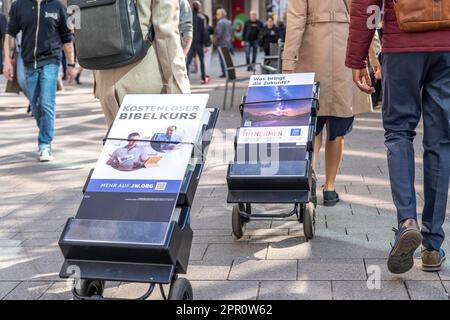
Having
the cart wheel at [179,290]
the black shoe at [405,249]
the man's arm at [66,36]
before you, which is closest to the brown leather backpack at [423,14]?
the black shoe at [405,249]

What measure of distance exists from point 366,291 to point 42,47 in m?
5.30

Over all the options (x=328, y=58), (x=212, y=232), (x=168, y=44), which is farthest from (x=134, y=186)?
(x=328, y=58)

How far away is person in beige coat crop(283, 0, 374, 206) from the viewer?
214 inches

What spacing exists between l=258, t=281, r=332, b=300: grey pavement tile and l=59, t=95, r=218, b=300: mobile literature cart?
0.51 metres

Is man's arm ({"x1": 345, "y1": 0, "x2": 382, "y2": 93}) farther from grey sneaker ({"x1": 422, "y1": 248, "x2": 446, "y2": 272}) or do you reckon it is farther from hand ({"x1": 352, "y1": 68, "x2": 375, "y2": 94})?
grey sneaker ({"x1": 422, "y1": 248, "x2": 446, "y2": 272})

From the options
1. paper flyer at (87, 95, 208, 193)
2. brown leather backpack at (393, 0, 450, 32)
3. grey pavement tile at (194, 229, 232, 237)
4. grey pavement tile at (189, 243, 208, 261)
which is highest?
brown leather backpack at (393, 0, 450, 32)

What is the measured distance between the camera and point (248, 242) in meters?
4.78

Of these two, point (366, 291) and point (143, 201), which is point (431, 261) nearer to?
point (366, 291)

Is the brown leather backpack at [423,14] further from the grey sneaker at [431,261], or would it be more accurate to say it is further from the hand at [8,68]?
the hand at [8,68]

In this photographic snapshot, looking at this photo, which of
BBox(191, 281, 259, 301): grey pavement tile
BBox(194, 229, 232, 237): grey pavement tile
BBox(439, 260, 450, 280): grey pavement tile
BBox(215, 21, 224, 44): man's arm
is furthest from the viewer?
BBox(215, 21, 224, 44): man's arm

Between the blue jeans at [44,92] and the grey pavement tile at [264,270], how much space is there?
14.1 ft

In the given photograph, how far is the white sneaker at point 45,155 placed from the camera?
7.95 metres

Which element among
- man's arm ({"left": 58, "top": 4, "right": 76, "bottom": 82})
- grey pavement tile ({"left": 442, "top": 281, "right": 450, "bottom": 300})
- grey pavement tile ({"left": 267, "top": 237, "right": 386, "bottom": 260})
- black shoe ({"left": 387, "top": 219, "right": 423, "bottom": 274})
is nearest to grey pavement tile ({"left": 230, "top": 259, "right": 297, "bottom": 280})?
grey pavement tile ({"left": 267, "top": 237, "right": 386, "bottom": 260})
